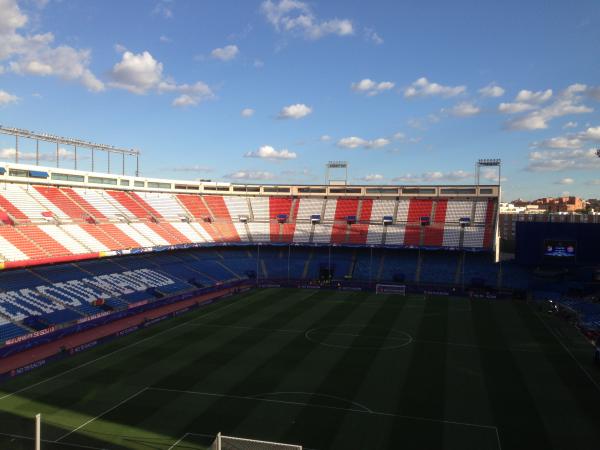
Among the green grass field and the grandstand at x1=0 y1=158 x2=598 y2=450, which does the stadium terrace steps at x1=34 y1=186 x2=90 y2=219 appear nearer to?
the grandstand at x1=0 y1=158 x2=598 y2=450

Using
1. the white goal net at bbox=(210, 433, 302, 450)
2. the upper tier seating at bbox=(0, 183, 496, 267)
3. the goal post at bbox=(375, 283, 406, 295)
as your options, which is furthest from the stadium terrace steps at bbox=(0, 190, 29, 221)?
the white goal net at bbox=(210, 433, 302, 450)

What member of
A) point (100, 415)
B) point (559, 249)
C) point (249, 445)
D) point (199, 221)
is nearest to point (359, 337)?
point (100, 415)

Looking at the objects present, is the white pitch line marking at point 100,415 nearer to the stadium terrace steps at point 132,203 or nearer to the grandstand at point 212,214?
the grandstand at point 212,214

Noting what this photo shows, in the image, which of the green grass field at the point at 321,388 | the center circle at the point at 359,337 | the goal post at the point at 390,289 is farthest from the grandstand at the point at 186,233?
the center circle at the point at 359,337

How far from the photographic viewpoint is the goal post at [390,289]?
5961 cm

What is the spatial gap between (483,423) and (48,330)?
3114 centimetres

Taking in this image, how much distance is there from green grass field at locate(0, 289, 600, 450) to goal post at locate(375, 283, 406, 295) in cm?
1706

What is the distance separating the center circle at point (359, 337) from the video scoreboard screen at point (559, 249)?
103 feet

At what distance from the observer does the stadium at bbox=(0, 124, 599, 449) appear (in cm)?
2219

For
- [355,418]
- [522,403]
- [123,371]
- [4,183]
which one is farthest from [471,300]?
[4,183]

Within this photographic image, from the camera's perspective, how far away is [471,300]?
55312 millimetres

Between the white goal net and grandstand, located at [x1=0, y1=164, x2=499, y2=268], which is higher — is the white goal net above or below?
below

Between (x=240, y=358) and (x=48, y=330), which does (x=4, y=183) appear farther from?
(x=240, y=358)

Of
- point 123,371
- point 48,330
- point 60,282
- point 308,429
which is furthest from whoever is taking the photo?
point 60,282
